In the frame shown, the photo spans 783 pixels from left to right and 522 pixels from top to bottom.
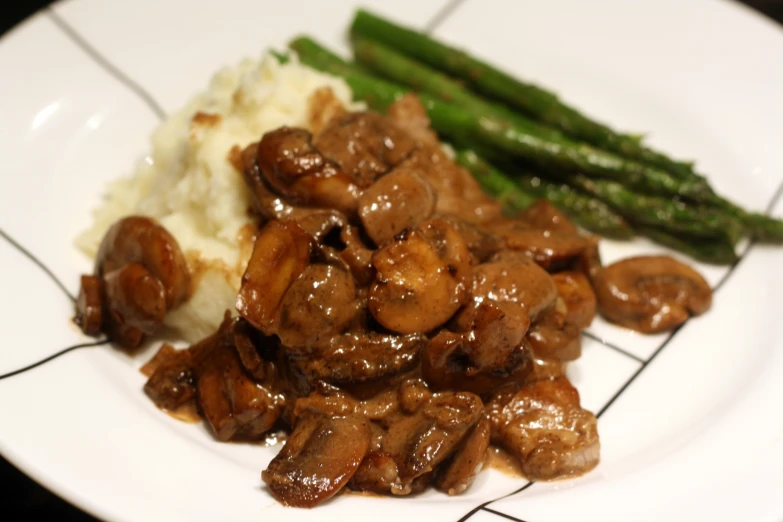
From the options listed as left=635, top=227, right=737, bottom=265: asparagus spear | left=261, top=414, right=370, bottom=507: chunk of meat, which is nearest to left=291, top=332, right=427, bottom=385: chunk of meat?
left=261, top=414, right=370, bottom=507: chunk of meat

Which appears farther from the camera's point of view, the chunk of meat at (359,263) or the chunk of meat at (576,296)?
the chunk of meat at (576,296)

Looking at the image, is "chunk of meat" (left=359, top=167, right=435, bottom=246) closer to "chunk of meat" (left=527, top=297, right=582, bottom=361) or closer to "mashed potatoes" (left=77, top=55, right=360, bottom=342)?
"mashed potatoes" (left=77, top=55, right=360, bottom=342)

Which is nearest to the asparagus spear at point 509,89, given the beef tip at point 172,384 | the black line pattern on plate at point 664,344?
the black line pattern on plate at point 664,344

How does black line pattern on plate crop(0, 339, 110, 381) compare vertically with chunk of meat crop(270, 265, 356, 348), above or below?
below

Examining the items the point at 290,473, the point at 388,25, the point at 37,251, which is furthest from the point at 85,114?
the point at 290,473

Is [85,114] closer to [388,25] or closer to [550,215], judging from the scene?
[388,25]

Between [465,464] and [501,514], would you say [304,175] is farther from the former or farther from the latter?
[501,514]

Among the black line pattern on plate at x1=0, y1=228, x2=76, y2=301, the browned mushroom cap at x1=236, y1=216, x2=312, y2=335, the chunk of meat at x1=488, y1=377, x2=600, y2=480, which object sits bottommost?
the black line pattern on plate at x1=0, y1=228, x2=76, y2=301

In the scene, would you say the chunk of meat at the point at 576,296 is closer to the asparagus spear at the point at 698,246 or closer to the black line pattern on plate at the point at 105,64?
the asparagus spear at the point at 698,246
